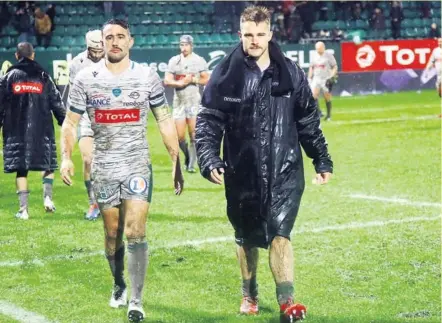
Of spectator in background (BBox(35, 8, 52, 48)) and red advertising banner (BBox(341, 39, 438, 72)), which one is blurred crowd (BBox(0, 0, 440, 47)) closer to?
spectator in background (BBox(35, 8, 52, 48))

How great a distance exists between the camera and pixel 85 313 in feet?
25.3

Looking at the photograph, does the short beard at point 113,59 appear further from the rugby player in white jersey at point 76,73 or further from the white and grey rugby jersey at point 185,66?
the white and grey rugby jersey at point 185,66

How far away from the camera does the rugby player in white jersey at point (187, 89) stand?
17.0 m

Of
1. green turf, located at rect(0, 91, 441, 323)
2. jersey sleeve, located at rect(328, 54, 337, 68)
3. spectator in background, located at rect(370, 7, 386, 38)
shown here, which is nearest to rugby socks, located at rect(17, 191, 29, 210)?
green turf, located at rect(0, 91, 441, 323)

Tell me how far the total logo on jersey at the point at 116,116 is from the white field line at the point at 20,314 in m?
1.55

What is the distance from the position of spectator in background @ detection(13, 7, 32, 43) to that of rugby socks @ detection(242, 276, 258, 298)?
2255 cm

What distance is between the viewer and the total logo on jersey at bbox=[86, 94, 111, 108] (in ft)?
24.6

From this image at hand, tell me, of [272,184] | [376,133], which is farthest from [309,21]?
[272,184]

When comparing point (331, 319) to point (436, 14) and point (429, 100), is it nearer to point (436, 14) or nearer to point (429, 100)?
point (429, 100)

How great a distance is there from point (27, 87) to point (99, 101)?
15.6 ft

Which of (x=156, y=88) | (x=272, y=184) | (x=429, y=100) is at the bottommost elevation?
(x=429, y=100)

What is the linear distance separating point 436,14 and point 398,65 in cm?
512

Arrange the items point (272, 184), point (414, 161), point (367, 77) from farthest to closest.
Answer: point (367, 77) → point (414, 161) → point (272, 184)

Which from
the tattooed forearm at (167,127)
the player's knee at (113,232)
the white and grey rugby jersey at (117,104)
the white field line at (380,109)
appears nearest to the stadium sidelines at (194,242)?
the player's knee at (113,232)
